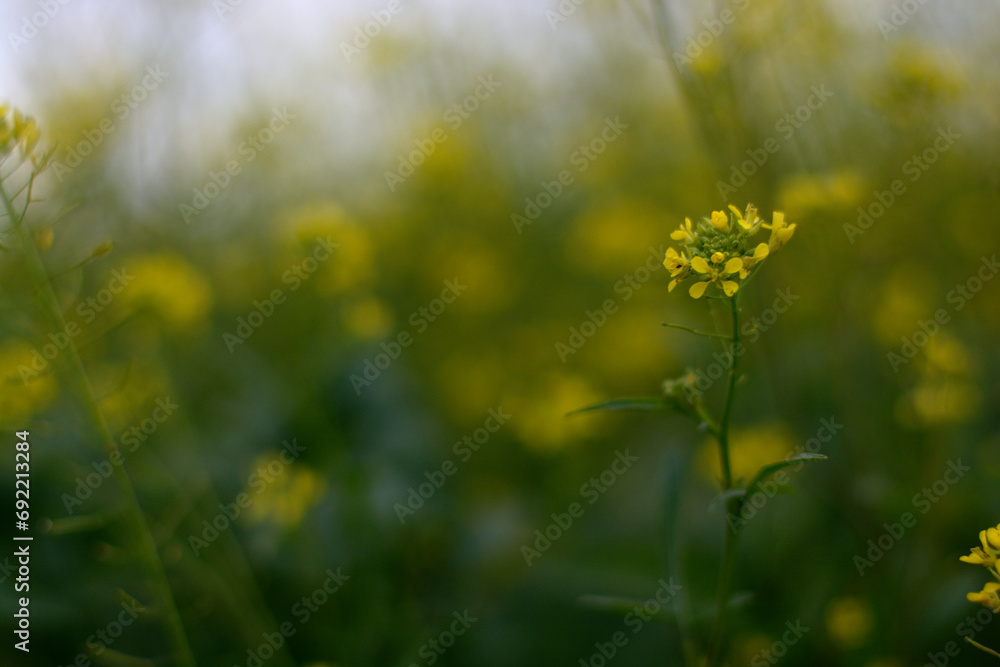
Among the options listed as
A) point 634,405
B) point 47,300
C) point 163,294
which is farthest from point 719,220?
point 163,294

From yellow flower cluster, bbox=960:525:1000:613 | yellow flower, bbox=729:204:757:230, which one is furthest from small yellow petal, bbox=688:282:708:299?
yellow flower cluster, bbox=960:525:1000:613

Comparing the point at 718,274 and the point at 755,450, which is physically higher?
the point at 718,274

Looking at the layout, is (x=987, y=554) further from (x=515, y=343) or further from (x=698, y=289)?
(x=515, y=343)

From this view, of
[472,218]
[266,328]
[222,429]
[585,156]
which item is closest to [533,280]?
[472,218]

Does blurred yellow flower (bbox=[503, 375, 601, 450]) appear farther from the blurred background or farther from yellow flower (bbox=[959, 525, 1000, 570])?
yellow flower (bbox=[959, 525, 1000, 570])

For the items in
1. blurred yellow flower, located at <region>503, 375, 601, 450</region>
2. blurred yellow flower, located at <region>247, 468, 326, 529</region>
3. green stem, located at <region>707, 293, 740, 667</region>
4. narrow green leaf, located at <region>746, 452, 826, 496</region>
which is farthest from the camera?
blurred yellow flower, located at <region>503, 375, 601, 450</region>

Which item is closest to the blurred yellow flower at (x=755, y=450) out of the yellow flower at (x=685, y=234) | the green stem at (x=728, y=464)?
the green stem at (x=728, y=464)

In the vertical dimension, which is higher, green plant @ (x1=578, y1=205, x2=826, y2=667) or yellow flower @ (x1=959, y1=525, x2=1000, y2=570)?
green plant @ (x1=578, y1=205, x2=826, y2=667)

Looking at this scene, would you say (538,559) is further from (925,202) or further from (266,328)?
(266,328)
